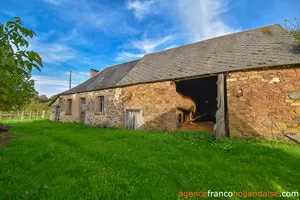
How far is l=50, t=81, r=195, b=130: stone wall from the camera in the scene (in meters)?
10.3

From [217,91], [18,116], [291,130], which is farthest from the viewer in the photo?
[18,116]

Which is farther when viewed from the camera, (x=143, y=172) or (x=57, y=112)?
(x=57, y=112)

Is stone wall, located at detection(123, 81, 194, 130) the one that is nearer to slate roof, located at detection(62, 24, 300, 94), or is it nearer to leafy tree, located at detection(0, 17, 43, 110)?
slate roof, located at detection(62, 24, 300, 94)

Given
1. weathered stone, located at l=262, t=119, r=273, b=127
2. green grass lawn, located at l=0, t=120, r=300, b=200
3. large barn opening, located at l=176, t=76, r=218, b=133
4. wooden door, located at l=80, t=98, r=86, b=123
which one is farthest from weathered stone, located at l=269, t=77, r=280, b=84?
wooden door, located at l=80, t=98, r=86, b=123

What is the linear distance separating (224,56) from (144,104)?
20.2ft

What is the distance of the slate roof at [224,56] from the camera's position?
26.3ft

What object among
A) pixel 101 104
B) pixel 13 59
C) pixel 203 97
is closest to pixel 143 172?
pixel 13 59

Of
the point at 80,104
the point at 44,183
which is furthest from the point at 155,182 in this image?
the point at 80,104

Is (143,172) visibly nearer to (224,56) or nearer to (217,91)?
(217,91)

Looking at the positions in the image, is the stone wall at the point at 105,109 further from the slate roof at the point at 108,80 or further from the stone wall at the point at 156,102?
the stone wall at the point at 156,102

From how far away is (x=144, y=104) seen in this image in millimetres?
11297

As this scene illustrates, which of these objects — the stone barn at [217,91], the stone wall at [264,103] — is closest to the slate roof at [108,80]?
the stone barn at [217,91]

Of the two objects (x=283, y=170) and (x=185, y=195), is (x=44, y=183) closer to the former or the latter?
(x=185, y=195)

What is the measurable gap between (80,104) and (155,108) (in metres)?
9.45
